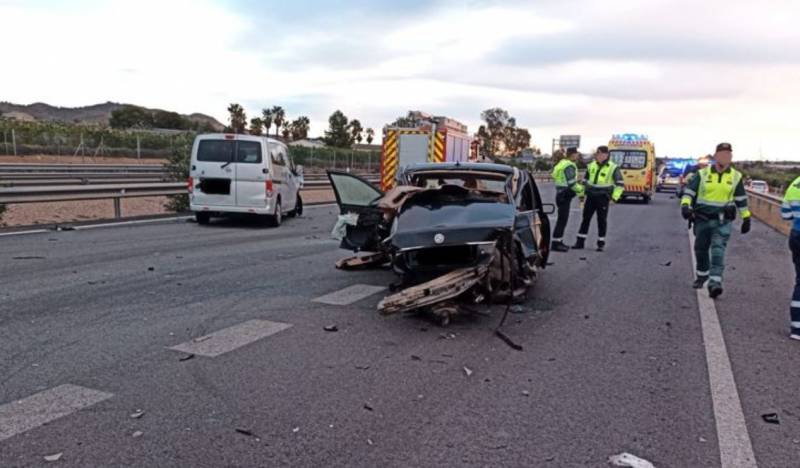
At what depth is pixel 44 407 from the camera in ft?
12.8

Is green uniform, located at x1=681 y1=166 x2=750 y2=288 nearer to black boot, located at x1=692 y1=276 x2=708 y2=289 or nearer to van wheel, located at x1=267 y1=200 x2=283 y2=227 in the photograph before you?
black boot, located at x1=692 y1=276 x2=708 y2=289

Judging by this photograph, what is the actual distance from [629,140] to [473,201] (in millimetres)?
22788

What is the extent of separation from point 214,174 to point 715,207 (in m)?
9.68

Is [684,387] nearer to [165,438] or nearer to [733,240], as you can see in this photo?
[165,438]

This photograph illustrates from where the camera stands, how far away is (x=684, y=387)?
184 inches

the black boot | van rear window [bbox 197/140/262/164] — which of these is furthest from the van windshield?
the black boot

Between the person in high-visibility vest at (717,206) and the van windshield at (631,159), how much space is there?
764 inches

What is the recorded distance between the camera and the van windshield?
26.6 m

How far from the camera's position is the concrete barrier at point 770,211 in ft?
56.8

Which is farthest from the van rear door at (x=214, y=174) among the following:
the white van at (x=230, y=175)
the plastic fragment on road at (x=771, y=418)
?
the plastic fragment on road at (x=771, y=418)

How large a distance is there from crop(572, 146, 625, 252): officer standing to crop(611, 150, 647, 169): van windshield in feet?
50.1

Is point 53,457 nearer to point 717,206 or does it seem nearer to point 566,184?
point 717,206

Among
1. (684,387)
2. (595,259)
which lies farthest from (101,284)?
(595,259)

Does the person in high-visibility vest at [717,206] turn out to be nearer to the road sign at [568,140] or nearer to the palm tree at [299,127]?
the road sign at [568,140]
